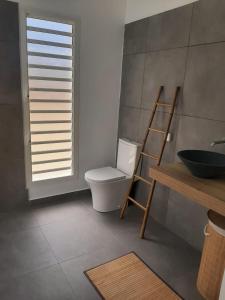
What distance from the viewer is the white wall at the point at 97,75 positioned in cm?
287

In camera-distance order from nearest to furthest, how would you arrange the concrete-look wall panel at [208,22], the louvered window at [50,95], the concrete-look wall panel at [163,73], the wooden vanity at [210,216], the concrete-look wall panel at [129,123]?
the wooden vanity at [210,216], the concrete-look wall panel at [208,22], the concrete-look wall panel at [163,73], the louvered window at [50,95], the concrete-look wall panel at [129,123]

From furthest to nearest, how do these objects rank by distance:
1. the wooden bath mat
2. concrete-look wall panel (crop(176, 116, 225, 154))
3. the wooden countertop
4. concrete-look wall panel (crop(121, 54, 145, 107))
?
concrete-look wall panel (crop(121, 54, 145, 107)) < concrete-look wall panel (crop(176, 116, 225, 154)) < the wooden bath mat < the wooden countertop

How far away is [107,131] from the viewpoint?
11.1ft

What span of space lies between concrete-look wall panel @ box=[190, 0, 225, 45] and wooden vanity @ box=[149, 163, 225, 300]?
1153mm

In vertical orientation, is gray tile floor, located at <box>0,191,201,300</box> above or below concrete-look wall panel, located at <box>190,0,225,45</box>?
below

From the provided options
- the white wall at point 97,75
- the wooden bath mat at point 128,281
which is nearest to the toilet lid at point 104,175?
the white wall at point 97,75

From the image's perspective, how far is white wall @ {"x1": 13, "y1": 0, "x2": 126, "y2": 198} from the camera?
113 inches

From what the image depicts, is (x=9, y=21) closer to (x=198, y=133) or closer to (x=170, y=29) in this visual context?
(x=170, y=29)

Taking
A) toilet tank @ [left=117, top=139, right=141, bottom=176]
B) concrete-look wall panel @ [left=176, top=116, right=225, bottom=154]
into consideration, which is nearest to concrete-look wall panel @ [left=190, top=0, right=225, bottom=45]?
concrete-look wall panel @ [left=176, top=116, right=225, bottom=154]

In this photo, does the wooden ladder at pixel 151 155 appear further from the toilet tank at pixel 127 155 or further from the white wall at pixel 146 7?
the white wall at pixel 146 7

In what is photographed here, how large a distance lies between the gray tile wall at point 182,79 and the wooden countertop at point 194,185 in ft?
1.59

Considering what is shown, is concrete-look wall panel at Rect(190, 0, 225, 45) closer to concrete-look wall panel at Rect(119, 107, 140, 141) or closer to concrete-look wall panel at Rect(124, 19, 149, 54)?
concrete-look wall panel at Rect(124, 19, 149, 54)

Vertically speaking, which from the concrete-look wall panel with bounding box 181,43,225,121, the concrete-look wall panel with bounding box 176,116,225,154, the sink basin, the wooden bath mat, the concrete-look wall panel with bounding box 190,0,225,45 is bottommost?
the wooden bath mat

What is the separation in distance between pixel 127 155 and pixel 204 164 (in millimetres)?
1513
